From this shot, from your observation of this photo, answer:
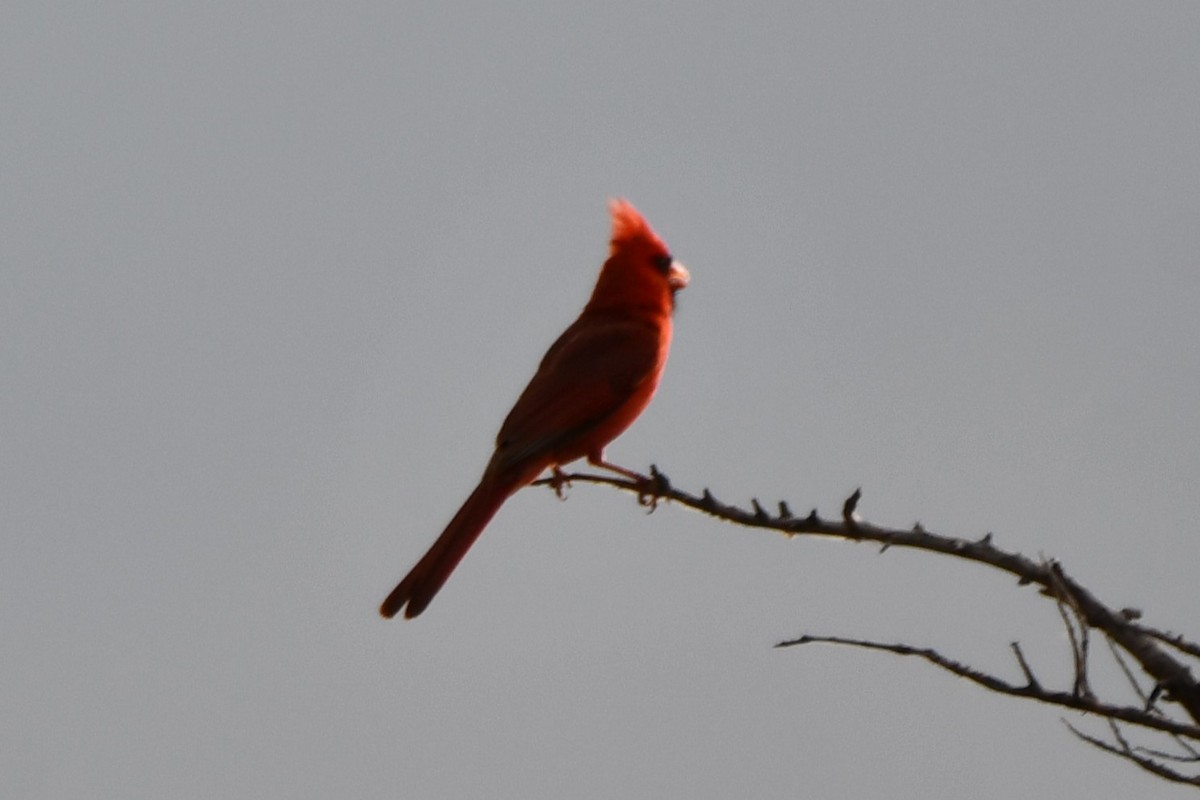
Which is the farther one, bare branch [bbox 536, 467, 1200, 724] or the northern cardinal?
the northern cardinal

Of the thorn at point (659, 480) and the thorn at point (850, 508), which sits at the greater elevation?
the thorn at point (659, 480)

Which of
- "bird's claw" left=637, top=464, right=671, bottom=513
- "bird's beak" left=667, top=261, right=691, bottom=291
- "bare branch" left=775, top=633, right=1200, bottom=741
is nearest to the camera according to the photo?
"bare branch" left=775, top=633, right=1200, bottom=741

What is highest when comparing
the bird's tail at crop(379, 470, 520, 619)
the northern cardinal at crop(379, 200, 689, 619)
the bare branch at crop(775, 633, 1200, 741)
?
the northern cardinal at crop(379, 200, 689, 619)

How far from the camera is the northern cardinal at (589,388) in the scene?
500 cm

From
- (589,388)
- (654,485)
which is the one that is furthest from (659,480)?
(589,388)

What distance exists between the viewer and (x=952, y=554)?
3.08 metres

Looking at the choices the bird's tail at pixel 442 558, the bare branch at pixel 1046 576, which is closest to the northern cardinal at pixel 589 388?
the bird's tail at pixel 442 558

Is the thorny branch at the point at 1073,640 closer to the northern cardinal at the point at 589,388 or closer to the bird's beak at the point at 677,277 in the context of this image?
the northern cardinal at the point at 589,388

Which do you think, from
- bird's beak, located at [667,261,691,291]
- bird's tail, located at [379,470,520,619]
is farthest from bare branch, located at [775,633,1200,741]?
bird's beak, located at [667,261,691,291]

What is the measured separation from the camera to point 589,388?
18.7 feet

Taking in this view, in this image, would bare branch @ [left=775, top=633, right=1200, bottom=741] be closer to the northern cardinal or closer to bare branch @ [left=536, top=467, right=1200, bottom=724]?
bare branch @ [left=536, top=467, right=1200, bottom=724]

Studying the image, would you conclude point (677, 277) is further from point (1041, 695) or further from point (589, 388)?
point (1041, 695)

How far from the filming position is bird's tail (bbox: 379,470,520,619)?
15.9ft

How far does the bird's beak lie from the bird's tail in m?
1.71
